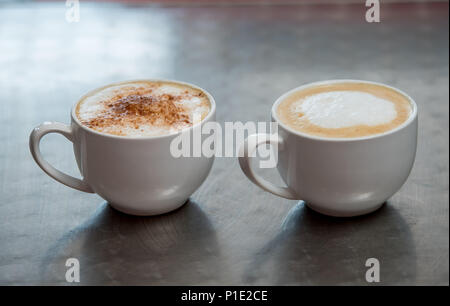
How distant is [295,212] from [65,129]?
0.28 meters

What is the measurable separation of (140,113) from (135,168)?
80 millimetres

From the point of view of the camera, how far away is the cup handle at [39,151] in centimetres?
72

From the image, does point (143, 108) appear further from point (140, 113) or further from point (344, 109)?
point (344, 109)

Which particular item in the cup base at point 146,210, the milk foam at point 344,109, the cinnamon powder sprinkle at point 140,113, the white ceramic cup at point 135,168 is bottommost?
the cup base at point 146,210

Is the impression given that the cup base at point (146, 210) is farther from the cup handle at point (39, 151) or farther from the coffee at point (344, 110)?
the coffee at point (344, 110)

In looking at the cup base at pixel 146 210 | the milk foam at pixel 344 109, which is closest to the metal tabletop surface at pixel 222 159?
the cup base at pixel 146 210

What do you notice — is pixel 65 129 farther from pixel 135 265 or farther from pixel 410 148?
pixel 410 148

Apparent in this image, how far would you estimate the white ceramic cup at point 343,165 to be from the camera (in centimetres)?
66

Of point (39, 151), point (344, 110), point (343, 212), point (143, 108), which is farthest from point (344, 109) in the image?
point (39, 151)

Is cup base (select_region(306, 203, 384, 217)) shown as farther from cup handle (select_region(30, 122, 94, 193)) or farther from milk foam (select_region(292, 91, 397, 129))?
cup handle (select_region(30, 122, 94, 193))

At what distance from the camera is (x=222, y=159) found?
2.85 feet

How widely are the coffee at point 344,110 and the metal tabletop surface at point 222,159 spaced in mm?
105

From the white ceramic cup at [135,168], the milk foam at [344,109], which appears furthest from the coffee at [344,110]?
the white ceramic cup at [135,168]

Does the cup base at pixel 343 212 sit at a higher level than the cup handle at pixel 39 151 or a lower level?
lower
